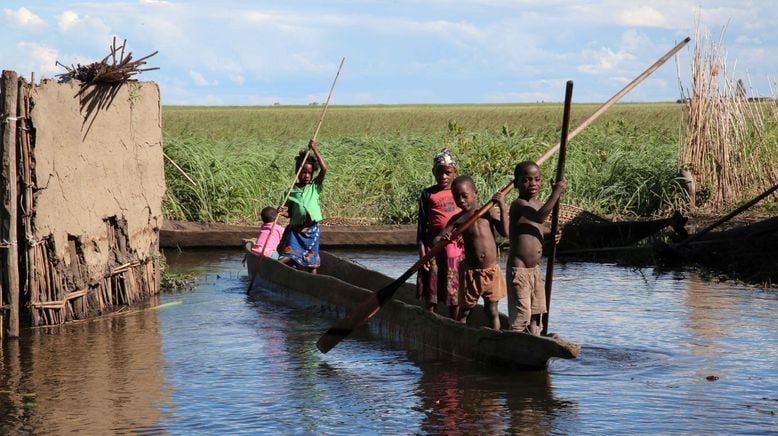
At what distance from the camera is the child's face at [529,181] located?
635 centimetres

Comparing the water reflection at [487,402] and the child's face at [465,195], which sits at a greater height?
the child's face at [465,195]

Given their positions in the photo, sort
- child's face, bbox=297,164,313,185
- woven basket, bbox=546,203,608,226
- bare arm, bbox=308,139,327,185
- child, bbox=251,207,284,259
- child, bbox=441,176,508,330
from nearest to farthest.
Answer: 1. child, bbox=441,176,508,330
2. bare arm, bbox=308,139,327,185
3. child's face, bbox=297,164,313,185
4. child, bbox=251,207,284,259
5. woven basket, bbox=546,203,608,226

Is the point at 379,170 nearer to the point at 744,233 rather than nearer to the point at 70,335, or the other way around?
the point at 744,233

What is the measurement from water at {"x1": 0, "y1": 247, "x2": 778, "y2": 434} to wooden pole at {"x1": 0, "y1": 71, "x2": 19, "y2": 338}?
478 millimetres

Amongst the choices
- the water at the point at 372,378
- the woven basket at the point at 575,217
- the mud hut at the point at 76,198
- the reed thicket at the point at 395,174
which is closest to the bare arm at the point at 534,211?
the water at the point at 372,378

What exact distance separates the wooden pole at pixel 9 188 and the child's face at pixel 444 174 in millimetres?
2937

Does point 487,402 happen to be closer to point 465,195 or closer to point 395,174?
point 465,195

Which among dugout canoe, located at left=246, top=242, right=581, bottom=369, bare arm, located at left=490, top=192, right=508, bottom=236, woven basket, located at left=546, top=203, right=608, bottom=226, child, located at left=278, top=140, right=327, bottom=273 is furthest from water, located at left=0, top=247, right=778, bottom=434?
woven basket, located at left=546, top=203, right=608, bottom=226

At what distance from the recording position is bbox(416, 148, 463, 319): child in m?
7.24

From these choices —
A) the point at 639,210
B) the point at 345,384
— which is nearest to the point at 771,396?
the point at 345,384

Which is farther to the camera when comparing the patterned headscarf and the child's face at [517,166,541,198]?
the patterned headscarf

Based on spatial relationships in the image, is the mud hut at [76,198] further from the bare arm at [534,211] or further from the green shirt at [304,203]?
the bare arm at [534,211]

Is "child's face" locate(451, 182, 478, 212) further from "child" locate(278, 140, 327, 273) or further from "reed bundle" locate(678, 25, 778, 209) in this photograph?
"reed bundle" locate(678, 25, 778, 209)

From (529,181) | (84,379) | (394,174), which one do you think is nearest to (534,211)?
(529,181)
